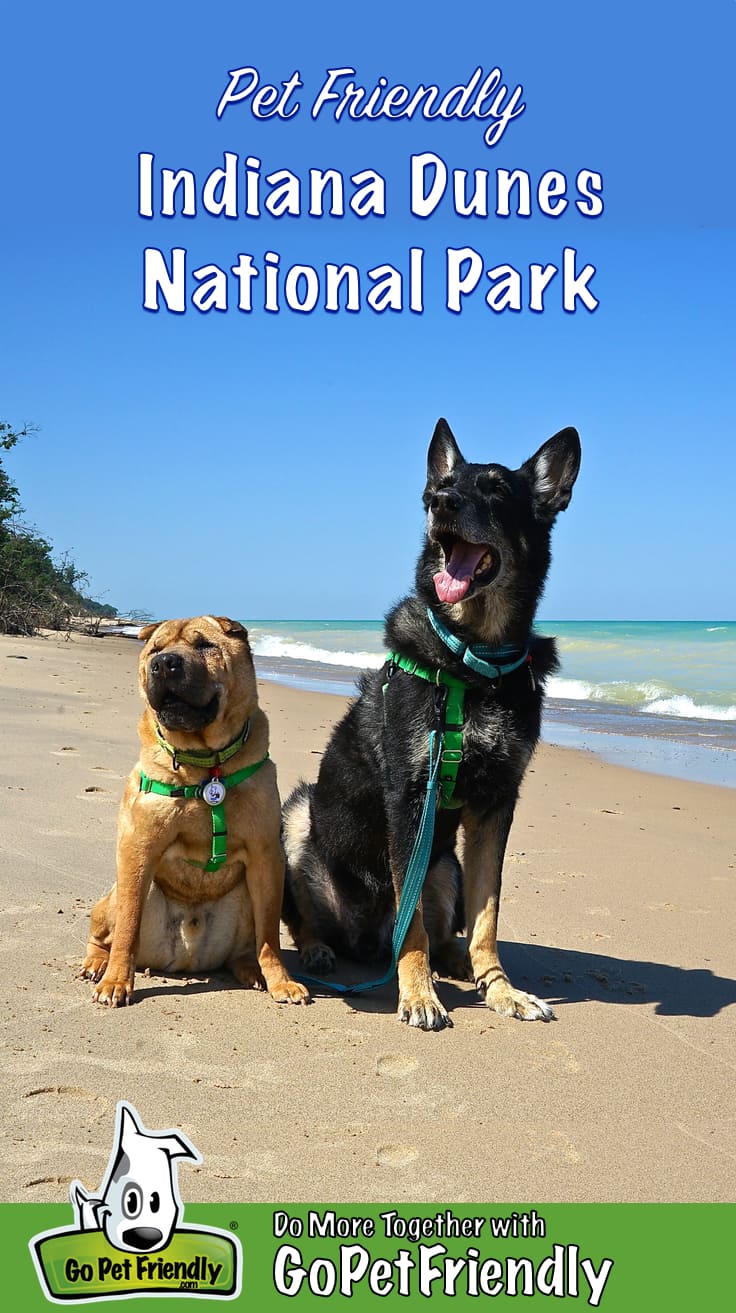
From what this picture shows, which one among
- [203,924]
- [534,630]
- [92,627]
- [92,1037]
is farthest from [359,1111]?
[92,627]

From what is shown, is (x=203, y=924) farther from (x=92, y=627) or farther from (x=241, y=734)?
(x=92, y=627)

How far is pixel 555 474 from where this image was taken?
14.6ft

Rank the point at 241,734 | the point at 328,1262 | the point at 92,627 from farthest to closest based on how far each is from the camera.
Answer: the point at 92,627, the point at 241,734, the point at 328,1262

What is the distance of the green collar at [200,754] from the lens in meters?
3.96

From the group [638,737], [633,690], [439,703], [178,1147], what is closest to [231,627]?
[439,703]

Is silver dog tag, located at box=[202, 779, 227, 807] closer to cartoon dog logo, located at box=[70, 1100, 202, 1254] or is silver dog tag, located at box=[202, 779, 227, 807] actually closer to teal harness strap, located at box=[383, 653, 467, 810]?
teal harness strap, located at box=[383, 653, 467, 810]

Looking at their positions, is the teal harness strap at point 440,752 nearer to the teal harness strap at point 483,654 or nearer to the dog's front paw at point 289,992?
the teal harness strap at point 483,654

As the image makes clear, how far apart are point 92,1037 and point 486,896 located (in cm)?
167

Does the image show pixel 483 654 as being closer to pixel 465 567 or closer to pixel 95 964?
pixel 465 567

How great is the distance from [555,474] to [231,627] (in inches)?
59.0

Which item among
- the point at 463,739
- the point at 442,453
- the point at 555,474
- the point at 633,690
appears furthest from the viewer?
the point at 633,690

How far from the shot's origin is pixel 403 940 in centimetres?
412

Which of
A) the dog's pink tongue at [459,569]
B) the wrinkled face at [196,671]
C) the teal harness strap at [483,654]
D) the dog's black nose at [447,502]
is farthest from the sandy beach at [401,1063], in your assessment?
the dog's black nose at [447,502]

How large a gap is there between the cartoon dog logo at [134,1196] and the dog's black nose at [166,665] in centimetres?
162
